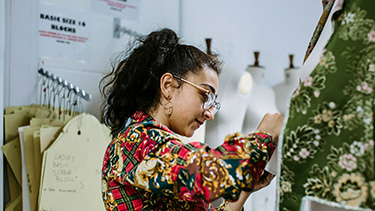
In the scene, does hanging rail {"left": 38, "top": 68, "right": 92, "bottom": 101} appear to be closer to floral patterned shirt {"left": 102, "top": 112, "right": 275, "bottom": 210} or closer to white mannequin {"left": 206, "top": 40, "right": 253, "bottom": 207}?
white mannequin {"left": 206, "top": 40, "right": 253, "bottom": 207}

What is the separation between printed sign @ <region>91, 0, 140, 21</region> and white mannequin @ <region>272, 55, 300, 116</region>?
86cm

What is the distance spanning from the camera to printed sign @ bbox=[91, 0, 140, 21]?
6.10ft

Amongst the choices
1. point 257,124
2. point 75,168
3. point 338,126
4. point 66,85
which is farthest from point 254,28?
point 338,126

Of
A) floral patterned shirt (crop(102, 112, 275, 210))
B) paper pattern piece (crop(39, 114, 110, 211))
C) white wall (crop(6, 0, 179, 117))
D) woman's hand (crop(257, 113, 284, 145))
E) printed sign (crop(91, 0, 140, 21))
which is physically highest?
printed sign (crop(91, 0, 140, 21))

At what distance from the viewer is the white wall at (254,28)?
2.27 metres

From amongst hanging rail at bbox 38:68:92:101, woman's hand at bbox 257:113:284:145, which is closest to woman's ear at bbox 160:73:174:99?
woman's hand at bbox 257:113:284:145

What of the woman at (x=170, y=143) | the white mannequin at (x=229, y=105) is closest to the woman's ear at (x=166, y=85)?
the woman at (x=170, y=143)

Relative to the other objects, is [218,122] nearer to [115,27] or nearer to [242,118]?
[242,118]

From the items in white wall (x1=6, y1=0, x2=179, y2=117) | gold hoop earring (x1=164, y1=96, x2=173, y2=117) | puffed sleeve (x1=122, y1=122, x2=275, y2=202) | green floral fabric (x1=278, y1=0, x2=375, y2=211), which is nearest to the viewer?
green floral fabric (x1=278, y1=0, x2=375, y2=211)

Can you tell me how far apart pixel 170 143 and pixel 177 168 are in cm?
7

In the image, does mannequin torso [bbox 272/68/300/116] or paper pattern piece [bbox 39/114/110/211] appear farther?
mannequin torso [bbox 272/68/300/116]

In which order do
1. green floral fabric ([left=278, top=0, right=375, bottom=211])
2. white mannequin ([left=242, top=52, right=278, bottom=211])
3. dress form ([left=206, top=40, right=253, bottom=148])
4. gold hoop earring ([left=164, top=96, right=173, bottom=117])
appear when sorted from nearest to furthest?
green floral fabric ([left=278, top=0, right=375, bottom=211])
gold hoop earring ([left=164, top=96, right=173, bottom=117])
dress form ([left=206, top=40, right=253, bottom=148])
white mannequin ([left=242, top=52, right=278, bottom=211])

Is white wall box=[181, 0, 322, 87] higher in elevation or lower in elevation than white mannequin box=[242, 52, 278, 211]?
higher

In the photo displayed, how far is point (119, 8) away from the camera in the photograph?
193 cm
